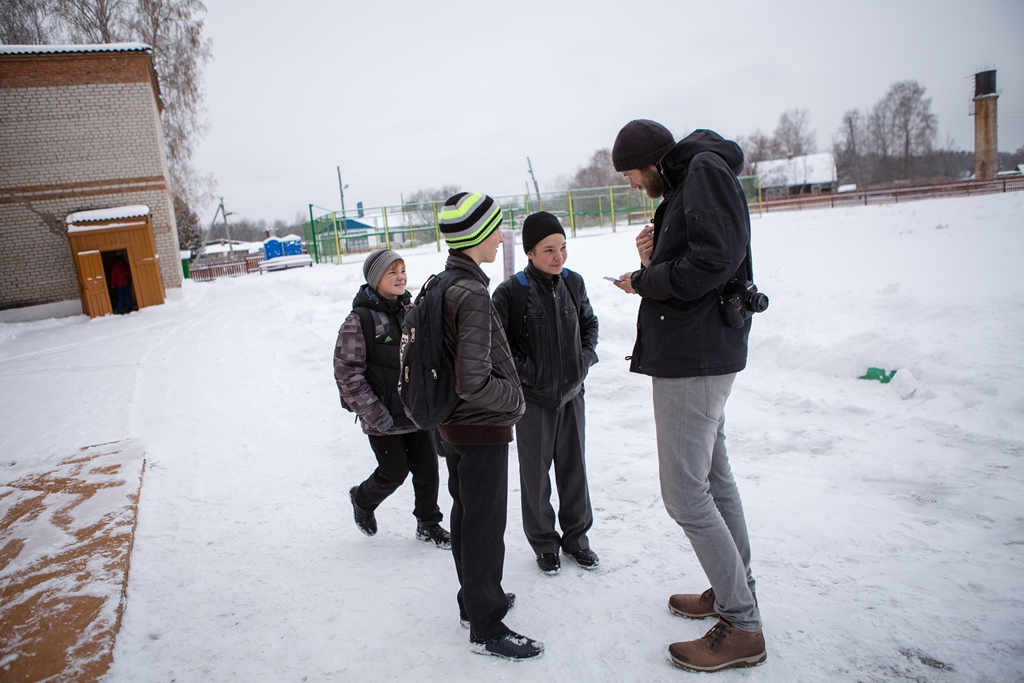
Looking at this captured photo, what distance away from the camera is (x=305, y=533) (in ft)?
11.1

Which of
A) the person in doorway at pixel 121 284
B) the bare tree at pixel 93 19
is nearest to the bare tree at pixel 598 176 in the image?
the bare tree at pixel 93 19

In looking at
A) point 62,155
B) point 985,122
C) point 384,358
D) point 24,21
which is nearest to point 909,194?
point 985,122

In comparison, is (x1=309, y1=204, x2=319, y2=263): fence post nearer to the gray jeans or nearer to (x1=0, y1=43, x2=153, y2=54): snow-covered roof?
(x1=0, y1=43, x2=153, y2=54): snow-covered roof

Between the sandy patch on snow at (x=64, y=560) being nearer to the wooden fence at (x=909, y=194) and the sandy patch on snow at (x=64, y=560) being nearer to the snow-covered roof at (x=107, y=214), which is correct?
the snow-covered roof at (x=107, y=214)

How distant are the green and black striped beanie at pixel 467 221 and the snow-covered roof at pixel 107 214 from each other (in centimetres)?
1734

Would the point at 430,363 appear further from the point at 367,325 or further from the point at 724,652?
the point at 724,652

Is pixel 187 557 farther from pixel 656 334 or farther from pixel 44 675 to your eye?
pixel 656 334

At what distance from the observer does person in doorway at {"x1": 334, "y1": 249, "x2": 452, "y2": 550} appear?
2.95 metres

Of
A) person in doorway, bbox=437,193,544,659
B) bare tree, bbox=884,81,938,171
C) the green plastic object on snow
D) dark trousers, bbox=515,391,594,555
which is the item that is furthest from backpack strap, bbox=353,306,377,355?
bare tree, bbox=884,81,938,171

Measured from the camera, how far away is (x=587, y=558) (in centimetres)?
278

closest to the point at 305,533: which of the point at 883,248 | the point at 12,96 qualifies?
the point at 883,248

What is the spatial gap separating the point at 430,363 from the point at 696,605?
1.42 meters

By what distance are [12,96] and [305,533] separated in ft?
63.3

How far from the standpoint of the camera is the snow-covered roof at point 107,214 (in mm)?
15758
